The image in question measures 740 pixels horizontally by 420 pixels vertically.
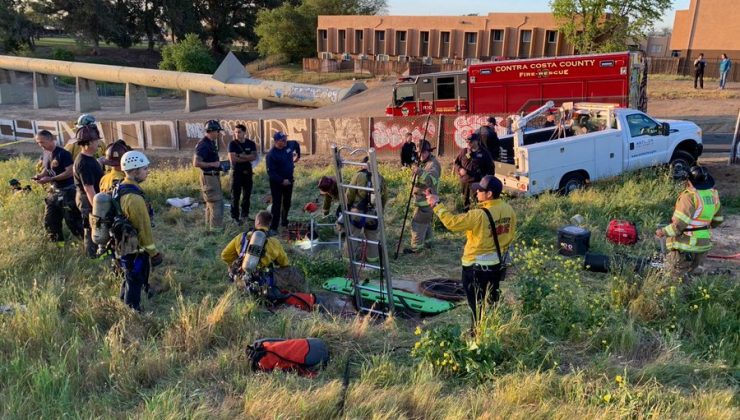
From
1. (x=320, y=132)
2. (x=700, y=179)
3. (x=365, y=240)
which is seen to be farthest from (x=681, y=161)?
(x=320, y=132)

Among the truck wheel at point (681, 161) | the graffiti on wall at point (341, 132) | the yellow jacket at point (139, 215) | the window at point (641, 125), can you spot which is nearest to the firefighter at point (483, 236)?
the yellow jacket at point (139, 215)

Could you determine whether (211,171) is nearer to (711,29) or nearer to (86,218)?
(86,218)

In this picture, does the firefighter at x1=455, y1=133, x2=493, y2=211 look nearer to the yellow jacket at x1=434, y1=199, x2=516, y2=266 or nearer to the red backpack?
the red backpack

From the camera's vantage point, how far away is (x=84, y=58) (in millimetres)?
56938

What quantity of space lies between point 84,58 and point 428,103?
4952cm

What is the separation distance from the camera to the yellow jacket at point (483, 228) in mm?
5078

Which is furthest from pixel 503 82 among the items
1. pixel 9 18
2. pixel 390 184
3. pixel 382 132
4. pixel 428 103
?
pixel 9 18

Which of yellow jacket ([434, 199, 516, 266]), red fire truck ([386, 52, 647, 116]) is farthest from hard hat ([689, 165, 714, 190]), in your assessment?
red fire truck ([386, 52, 647, 116])

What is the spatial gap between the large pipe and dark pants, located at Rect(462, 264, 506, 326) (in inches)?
1079

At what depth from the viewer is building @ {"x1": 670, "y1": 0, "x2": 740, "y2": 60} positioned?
3356cm

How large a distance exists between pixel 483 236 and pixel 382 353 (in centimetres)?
139

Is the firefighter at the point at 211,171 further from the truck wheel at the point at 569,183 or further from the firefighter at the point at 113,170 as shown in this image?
the truck wheel at the point at 569,183

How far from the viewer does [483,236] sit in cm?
512

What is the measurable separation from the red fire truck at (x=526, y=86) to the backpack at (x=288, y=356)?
15.2 metres
